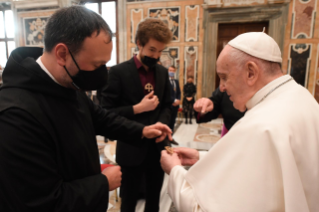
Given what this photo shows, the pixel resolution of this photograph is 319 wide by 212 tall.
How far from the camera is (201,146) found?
16.8ft

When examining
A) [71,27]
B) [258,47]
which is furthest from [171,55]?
[71,27]

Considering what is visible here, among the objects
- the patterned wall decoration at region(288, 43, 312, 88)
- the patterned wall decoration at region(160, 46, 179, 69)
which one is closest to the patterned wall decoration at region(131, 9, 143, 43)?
the patterned wall decoration at region(160, 46, 179, 69)

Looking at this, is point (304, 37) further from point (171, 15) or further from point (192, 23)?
point (171, 15)

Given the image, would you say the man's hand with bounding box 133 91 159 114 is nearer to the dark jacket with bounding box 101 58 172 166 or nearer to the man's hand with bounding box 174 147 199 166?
the dark jacket with bounding box 101 58 172 166

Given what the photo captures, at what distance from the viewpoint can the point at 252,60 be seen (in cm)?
114

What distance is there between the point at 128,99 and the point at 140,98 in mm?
111

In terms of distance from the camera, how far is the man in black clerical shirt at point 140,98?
192 cm

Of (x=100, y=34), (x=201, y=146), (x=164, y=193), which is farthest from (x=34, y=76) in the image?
(x=201, y=146)

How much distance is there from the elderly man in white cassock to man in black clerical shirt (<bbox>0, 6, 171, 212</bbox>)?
54 centimetres

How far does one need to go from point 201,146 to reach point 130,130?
3.64 meters

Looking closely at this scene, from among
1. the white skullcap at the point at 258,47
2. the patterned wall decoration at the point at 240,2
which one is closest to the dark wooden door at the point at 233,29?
the patterned wall decoration at the point at 240,2

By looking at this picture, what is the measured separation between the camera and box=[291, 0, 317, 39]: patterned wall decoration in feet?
22.9

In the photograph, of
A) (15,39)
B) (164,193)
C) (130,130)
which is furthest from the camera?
(15,39)

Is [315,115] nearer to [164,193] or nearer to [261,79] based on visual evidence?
[261,79]
